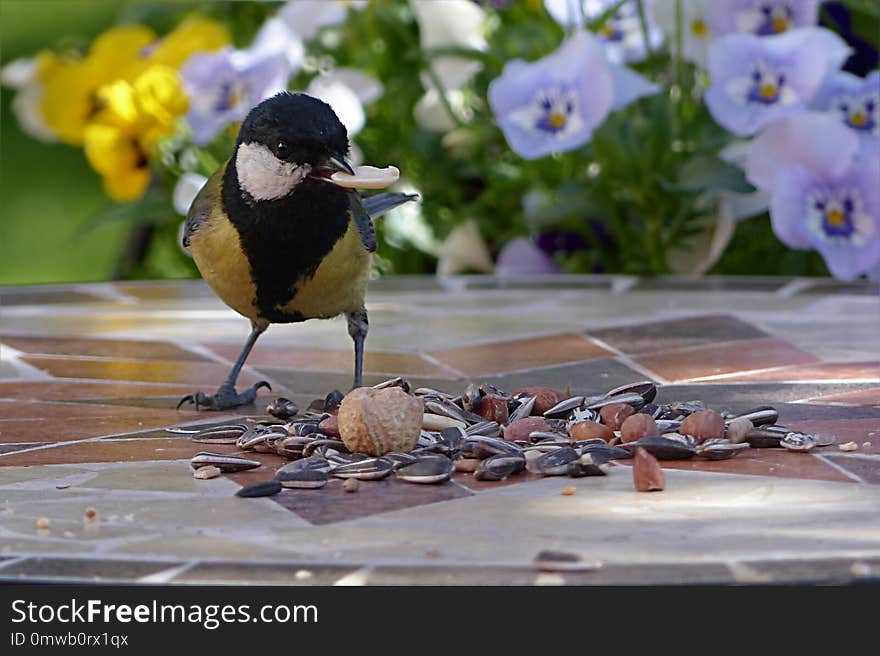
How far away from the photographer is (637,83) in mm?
3338

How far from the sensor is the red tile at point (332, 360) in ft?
7.80

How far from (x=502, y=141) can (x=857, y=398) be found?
6.72ft

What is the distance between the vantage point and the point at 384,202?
2510 millimetres

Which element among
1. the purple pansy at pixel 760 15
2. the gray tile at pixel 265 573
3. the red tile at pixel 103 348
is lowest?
the red tile at pixel 103 348

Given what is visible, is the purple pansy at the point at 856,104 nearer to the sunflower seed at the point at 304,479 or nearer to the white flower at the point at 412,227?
the white flower at the point at 412,227

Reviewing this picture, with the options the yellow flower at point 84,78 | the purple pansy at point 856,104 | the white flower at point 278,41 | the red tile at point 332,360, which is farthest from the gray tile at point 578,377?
the yellow flower at point 84,78

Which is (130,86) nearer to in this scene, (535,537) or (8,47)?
(8,47)

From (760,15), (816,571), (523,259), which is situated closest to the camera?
(816,571)

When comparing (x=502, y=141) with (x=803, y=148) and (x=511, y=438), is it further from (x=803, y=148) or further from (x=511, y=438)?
(x=511, y=438)

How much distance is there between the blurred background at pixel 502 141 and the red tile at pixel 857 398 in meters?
1.27

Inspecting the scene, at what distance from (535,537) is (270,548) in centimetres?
23

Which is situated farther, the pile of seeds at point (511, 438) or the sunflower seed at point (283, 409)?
the sunflower seed at point (283, 409)

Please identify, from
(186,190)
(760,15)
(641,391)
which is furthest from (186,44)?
(641,391)

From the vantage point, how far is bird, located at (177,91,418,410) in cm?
189
